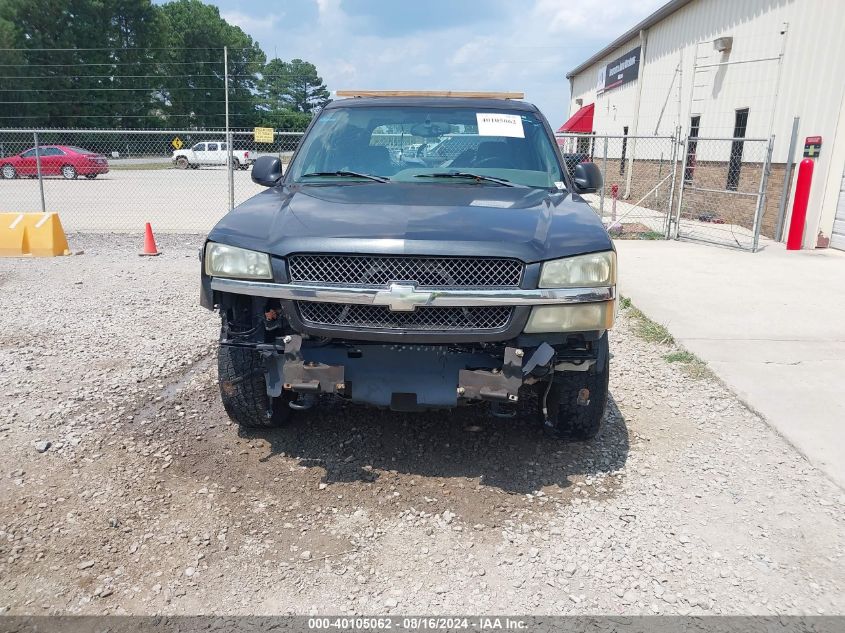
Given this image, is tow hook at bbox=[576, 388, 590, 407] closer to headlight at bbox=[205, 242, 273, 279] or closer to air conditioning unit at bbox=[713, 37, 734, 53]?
headlight at bbox=[205, 242, 273, 279]

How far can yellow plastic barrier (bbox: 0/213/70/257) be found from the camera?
943 centimetres

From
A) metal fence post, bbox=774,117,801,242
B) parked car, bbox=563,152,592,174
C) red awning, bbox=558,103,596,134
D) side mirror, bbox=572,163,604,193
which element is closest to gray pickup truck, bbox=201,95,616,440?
side mirror, bbox=572,163,604,193

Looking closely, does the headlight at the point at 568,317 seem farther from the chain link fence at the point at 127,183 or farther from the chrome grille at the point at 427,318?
the chain link fence at the point at 127,183

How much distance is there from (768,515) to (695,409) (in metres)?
1.35

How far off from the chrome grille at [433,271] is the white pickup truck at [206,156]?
102 feet

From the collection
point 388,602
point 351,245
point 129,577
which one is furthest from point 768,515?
point 129,577

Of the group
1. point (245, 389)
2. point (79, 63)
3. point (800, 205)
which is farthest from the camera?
point (79, 63)

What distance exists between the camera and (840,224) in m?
10.8

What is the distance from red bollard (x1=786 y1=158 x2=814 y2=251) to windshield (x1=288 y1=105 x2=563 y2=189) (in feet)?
27.8

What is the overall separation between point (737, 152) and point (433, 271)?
45.6 ft

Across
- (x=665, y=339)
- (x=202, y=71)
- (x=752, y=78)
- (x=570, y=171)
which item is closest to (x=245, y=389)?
(x=570, y=171)

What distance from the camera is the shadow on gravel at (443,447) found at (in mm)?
3549

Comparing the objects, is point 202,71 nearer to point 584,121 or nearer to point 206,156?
point 206,156

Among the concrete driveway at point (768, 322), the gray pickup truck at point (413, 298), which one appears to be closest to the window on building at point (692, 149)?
the concrete driveway at point (768, 322)
